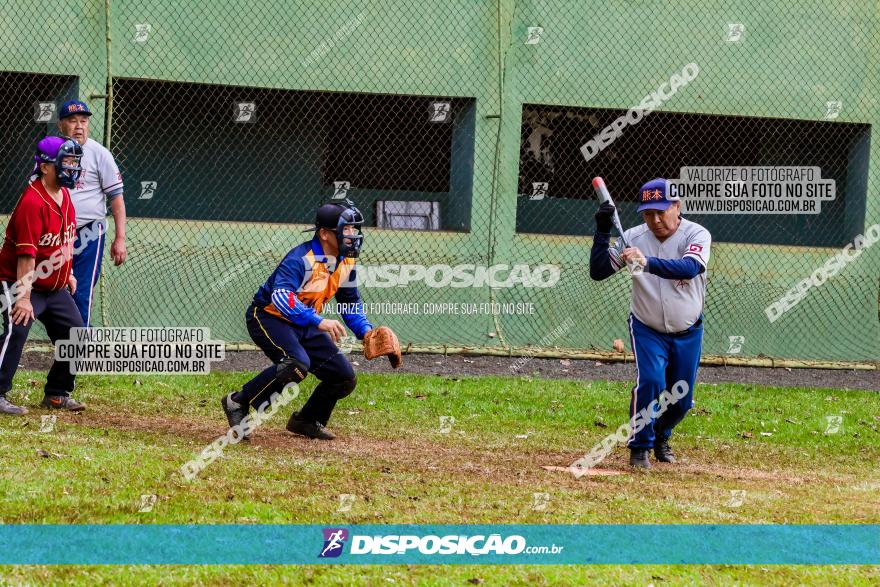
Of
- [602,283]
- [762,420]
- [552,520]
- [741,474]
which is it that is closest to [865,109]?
[602,283]

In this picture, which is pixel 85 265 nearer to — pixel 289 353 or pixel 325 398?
pixel 289 353

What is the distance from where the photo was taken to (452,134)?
1531 centimetres

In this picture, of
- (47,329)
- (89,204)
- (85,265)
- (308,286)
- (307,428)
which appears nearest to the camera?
→ (308,286)

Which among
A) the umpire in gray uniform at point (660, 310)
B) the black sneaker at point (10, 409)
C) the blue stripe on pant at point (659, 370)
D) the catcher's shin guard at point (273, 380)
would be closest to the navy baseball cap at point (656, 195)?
the umpire in gray uniform at point (660, 310)

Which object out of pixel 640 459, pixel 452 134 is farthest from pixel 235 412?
pixel 452 134

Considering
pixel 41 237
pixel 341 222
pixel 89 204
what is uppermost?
pixel 89 204

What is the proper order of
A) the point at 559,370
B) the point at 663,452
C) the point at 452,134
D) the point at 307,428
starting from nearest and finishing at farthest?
1. the point at 663,452
2. the point at 307,428
3. the point at 559,370
4. the point at 452,134

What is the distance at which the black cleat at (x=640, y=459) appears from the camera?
320 inches

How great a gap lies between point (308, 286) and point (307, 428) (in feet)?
3.50

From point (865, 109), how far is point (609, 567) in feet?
39.4

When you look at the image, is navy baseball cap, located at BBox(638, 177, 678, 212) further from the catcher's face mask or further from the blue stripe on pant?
the catcher's face mask

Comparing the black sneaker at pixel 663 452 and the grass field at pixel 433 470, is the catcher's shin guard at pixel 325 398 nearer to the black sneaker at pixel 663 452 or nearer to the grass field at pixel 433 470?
→ the grass field at pixel 433 470

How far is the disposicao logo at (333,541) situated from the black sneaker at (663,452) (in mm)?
3578

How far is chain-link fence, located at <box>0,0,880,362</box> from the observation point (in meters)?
14.1
